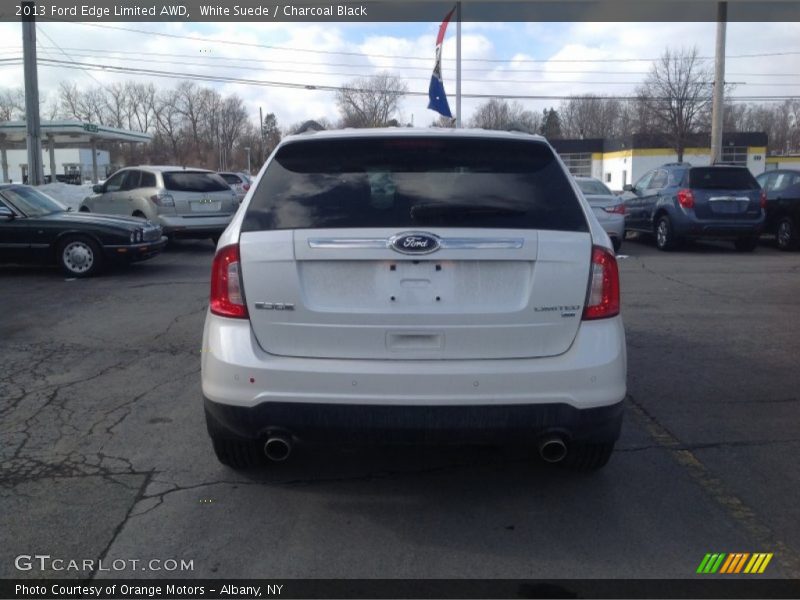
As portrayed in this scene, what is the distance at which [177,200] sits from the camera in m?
15.8

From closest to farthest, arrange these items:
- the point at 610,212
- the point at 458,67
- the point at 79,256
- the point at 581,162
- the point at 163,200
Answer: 1. the point at 79,256
2. the point at 163,200
3. the point at 610,212
4. the point at 458,67
5. the point at 581,162

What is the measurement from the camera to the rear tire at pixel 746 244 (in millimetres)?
16312

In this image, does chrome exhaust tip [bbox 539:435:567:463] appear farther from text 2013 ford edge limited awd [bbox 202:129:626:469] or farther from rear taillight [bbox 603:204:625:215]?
rear taillight [bbox 603:204:625:215]

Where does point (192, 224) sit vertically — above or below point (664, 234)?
above

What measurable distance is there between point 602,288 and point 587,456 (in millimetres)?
1018

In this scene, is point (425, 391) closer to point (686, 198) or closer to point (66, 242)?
point (66, 242)

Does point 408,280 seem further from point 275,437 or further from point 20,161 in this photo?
point 20,161

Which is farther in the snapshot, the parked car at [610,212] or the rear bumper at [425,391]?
the parked car at [610,212]

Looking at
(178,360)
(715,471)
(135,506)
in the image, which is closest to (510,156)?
(715,471)

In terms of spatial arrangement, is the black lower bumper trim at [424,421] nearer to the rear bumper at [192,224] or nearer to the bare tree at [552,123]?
the rear bumper at [192,224]

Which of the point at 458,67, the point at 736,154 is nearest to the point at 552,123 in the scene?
the point at 736,154

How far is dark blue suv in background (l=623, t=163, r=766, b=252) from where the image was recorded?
51.5ft

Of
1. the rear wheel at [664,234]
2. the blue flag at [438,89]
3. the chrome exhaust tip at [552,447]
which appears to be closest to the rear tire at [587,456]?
the chrome exhaust tip at [552,447]

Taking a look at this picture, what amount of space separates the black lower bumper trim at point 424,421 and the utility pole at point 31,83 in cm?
2054
